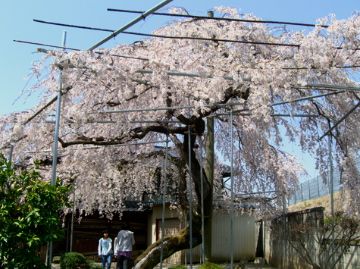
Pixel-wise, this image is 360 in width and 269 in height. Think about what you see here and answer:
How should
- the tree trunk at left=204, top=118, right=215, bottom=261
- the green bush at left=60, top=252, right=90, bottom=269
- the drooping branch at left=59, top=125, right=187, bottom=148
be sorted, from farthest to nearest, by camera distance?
the green bush at left=60, top=252, right=90, bottom=269, the tree trunk at left=204, top=118, right=215, bottom=261, the drooping branch at left=59, top=125, right=187, bottom=148

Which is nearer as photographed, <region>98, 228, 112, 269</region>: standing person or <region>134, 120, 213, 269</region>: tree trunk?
<region>134, 120, 213, 269</region>: tree trunk

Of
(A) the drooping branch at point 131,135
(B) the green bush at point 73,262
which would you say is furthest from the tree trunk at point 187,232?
(B) the green bush at point 73,262

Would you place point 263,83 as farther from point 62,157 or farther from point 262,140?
point 62,157

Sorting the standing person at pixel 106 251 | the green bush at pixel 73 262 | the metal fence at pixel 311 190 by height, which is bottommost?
the green bush at pixel 73 262

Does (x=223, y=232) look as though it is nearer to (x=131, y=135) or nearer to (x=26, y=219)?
(x=131, y=135)

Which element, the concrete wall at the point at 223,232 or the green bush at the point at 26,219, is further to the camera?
the concrete wall at the point at 223,232

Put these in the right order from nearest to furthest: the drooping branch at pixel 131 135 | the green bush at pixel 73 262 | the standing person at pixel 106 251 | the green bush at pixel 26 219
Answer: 1. the green bush at pixel 26 219
2. the drooping branch at pixel 131 135
3. the standing person at pixel 106 251
4. the green bush at pixel 73 262

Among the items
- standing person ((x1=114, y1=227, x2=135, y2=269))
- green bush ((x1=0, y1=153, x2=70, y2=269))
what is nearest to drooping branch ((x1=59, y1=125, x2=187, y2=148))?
standing person ((x1=114, y1=227, x2=135, y2=269))

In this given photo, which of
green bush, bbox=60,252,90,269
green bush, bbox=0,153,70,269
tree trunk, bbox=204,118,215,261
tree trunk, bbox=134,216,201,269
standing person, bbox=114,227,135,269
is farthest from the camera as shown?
green bush, bbox=60,252,90,269

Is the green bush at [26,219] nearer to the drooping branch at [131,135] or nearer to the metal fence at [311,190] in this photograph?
the drooping branch at [131,135]

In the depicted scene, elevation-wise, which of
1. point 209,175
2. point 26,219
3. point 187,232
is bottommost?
point 187,232

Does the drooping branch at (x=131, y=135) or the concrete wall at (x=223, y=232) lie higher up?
the drooping branch at (x=131, y=135)

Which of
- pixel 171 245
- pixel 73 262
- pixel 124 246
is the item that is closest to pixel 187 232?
pixel 171 245

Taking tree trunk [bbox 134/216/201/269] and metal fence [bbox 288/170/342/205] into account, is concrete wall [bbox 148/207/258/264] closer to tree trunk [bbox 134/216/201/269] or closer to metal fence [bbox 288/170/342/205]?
metal fence [bbox 288/170/342/205]
